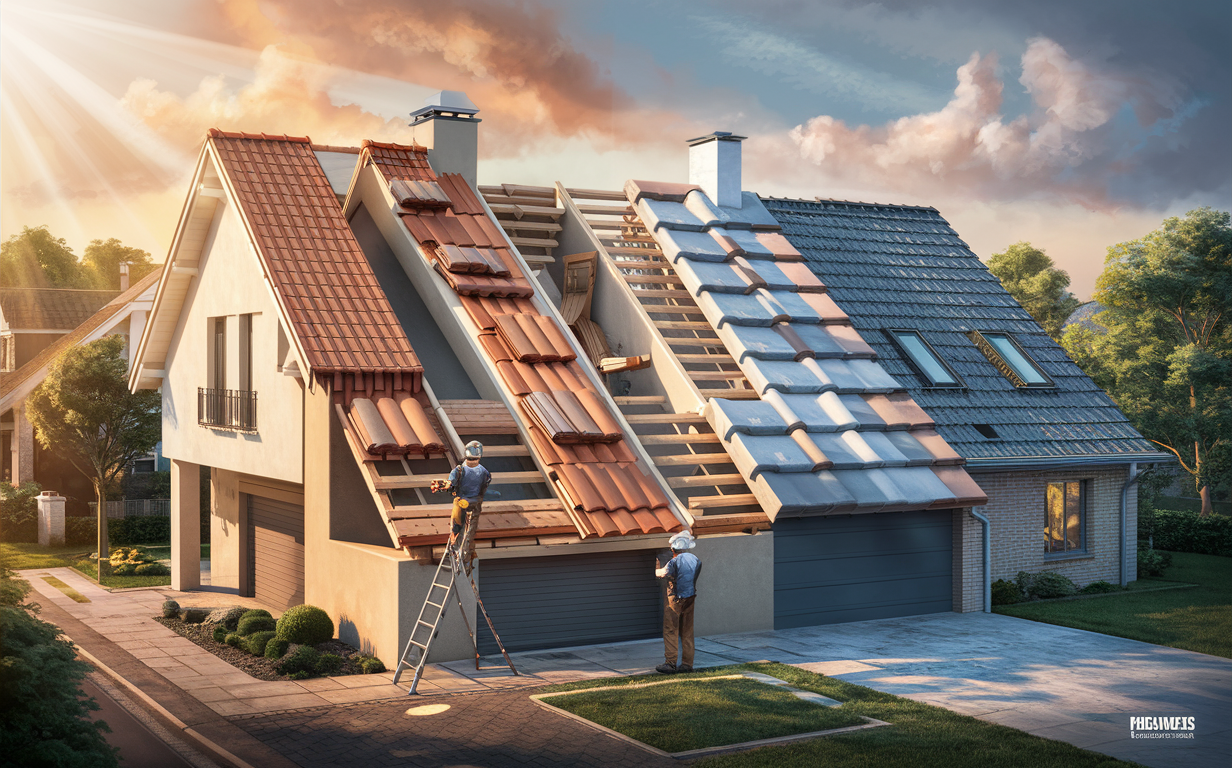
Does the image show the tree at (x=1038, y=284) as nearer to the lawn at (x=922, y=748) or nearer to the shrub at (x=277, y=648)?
the lawn at (x=922, y=748)

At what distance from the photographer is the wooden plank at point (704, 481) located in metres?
16.1

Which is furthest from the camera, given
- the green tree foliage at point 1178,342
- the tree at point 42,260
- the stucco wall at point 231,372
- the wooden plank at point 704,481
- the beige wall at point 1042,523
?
the tree at point 42,260

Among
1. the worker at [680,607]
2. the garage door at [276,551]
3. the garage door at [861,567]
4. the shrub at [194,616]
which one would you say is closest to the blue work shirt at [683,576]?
the worker at [680,607]

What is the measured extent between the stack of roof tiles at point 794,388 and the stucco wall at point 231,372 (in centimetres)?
668

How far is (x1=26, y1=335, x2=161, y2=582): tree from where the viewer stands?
87.3ft

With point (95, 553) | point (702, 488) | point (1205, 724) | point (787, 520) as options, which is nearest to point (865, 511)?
point (787, 520)

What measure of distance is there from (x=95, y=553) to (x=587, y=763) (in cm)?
2153

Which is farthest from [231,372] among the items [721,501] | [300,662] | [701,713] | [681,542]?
[701,713]

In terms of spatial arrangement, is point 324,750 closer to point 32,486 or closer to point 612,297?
point 612,297

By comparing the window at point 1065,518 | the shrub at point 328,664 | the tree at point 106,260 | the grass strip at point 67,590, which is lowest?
the grass strip at point 67,590

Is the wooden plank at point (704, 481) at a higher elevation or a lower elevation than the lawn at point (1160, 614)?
higher

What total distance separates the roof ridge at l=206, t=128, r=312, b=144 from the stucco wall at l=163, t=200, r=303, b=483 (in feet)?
4.10

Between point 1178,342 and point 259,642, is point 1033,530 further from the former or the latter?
point 1178,342

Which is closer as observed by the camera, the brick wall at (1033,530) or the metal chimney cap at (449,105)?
the brick wall at (1033,530)
